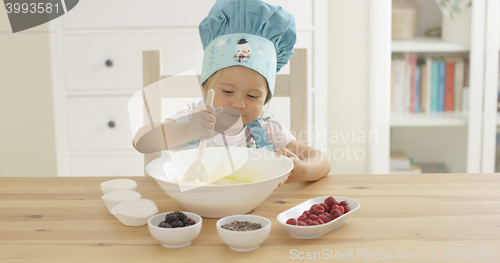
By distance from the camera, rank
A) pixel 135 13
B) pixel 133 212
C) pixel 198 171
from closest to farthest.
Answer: pixel 133 212 → pixel 198 171 → pixel 135 13

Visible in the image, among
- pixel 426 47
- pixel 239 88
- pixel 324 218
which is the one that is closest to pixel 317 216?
pixel 324 218

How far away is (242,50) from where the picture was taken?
97cm

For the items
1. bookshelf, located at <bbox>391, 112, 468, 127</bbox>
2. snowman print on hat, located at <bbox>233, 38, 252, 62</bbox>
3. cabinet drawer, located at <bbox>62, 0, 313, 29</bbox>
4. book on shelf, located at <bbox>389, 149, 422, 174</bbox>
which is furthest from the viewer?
book on shelf, located at <bbox>389, 149, 422, 174</bbox>

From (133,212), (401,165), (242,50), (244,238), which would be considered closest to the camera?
(244,238)

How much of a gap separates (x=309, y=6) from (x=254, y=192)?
1.24 metres

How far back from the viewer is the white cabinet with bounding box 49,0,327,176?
1.67 metres

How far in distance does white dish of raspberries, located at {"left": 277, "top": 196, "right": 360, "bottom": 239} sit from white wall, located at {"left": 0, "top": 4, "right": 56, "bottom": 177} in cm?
174

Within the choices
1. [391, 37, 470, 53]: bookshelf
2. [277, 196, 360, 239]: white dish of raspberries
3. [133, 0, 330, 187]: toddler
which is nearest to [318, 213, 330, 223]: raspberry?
[277, 196, 360, 239]: white dish of raspberries

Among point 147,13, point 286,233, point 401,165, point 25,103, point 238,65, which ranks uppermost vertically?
point 147,13

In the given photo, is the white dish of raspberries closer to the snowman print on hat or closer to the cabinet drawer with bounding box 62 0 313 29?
the snowman print on hat

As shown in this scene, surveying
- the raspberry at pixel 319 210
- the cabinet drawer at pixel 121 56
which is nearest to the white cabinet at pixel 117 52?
the cabinet drawer at pixel 121 56

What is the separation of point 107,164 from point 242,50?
104 cm

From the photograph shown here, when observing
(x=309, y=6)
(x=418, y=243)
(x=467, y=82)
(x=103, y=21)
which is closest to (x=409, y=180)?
(x=418, y=243)

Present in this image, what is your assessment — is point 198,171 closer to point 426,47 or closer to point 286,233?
point 286,233
